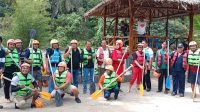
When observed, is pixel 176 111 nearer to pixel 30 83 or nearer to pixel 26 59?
pixel 30 83

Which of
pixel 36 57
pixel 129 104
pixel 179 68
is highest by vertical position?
pixel 36 57

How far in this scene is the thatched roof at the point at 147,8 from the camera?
14414mm

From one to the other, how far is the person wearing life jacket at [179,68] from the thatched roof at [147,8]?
148 inches

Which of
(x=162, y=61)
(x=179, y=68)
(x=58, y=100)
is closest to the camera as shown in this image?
(x=58, y=100)

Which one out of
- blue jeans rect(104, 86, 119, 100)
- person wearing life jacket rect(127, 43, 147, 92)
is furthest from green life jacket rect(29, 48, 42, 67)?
person wearing life jacket rect(127, 43, 147, 92)

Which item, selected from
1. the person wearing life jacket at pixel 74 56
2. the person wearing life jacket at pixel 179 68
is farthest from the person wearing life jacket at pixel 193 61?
the person wearing life jacket at pixel 74 56

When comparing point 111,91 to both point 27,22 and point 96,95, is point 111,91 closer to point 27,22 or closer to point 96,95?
point 96,95

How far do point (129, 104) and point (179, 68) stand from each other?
2.19m

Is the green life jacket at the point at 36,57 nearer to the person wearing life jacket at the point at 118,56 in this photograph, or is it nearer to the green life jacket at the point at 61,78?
the green life jacket at the point at 61,78

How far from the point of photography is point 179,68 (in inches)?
413

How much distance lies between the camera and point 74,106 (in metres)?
8.88

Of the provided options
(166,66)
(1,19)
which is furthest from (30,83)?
(1,19)

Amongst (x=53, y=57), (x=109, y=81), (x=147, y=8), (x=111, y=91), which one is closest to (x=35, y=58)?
(x=53, y=57)

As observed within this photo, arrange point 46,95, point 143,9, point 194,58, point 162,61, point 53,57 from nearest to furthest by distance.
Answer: point 46,95, point 53,57, point 194,58, point 162,61, point 143,9
